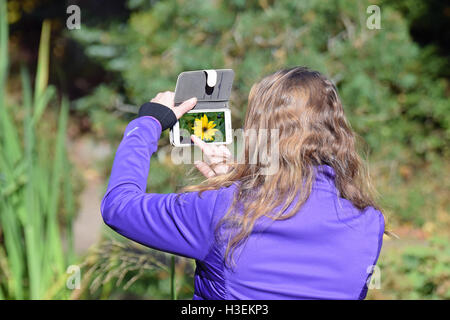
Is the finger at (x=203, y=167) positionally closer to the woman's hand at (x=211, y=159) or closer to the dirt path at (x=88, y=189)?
the woman's hand at (x=211, y=159)

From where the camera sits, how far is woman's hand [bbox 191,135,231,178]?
1.39 metres

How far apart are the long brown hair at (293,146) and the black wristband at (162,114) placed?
0.23m

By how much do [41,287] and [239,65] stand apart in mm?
1994

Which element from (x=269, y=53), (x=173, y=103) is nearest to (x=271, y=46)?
(x=269, y=53)

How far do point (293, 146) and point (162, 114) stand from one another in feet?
1.31

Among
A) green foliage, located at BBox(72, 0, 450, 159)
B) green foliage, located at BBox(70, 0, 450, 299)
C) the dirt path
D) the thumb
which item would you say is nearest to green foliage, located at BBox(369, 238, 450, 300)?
green foliage, located at BBox(70, 0, 450, 299)

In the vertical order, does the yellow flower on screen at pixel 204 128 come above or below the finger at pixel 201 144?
above

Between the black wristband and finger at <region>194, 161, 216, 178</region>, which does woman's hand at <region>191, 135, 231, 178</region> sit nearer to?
finger at <region>194, 161, 216, 178</region>

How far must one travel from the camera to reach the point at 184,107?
51.5 inches

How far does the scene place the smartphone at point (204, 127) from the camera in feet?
4.49

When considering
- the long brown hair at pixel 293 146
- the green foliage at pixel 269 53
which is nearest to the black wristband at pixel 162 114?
the long brown hair at pixel 293 146

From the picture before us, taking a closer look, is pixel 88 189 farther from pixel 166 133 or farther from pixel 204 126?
pixel 204 126

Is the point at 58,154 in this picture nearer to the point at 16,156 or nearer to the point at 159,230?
the point at 16,156

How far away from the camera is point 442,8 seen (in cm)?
522
